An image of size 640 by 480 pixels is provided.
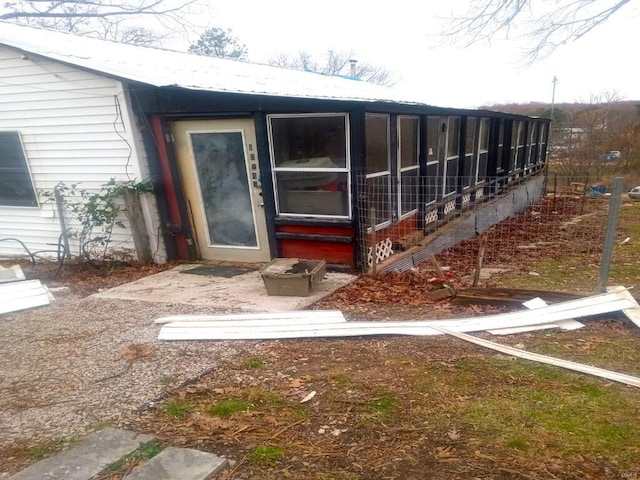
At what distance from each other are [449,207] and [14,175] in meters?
8.31

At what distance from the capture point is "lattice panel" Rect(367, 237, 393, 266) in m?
5.91

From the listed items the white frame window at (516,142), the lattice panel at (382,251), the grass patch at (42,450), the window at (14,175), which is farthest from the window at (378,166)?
the white frame window at (516,142)

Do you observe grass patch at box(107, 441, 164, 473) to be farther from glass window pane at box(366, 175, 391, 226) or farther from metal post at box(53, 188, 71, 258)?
metal post at box(53, 188, 71, 258)

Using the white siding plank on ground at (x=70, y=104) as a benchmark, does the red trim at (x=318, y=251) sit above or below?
below

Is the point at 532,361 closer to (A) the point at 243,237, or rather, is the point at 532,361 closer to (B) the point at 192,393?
(B) the point at 192,393

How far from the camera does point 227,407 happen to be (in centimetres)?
278

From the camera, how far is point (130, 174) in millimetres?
6406

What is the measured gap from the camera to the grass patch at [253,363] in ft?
11.0

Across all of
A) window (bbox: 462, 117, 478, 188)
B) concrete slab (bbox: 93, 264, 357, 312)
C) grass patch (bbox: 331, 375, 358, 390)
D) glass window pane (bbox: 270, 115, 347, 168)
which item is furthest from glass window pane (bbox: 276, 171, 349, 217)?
window (bbox: 462, 117, 478, 188)

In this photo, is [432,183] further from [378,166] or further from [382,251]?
[382,251]

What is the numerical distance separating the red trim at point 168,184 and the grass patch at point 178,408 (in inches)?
165

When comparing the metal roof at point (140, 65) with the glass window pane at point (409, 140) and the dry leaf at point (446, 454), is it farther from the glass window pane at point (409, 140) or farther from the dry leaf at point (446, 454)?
the dry leaf at point (446, 454)

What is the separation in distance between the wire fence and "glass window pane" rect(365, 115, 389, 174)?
0.69 feet

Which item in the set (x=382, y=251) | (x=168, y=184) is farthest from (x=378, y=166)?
(x=168, y=184)
